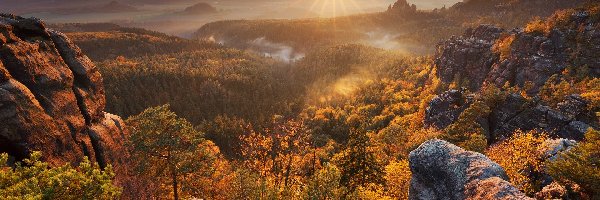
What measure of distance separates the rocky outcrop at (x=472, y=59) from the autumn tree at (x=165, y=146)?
130 meters

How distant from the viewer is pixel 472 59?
160 meters

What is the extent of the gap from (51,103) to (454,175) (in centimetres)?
5408

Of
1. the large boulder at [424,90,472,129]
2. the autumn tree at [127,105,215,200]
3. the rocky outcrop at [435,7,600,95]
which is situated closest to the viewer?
the autumn tree at [127,105,215,200]

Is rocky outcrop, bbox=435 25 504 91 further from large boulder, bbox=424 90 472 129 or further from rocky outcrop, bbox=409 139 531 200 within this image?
rocky outcrop, bbox=409 139 531 200

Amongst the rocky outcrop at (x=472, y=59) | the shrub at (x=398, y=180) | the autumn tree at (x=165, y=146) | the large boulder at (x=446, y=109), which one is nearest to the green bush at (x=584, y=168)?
the shrub at (x=398, y=180)

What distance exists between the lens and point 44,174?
24.4m

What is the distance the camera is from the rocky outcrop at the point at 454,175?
91.6 ft

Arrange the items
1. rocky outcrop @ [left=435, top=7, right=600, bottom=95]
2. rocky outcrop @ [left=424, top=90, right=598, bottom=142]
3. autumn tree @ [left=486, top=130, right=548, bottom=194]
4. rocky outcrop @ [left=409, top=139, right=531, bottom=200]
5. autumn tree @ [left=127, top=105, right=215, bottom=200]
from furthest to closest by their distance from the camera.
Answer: rocky outcrop @ [left=435, top=7, right=600, bottom=95], rocky outcrop @ [left=424, top=90, right=598, bottom=142], autumn tree @ [left=127, top=105, right=215, bottom=200], autumn tree @ [left=486, top=130, right=548, bottom=194], rocky outcrop @ [left=409, top=139, right=531, bottom=200]

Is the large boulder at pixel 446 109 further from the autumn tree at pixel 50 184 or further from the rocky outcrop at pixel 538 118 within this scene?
the autumn tree at pixel 50 184

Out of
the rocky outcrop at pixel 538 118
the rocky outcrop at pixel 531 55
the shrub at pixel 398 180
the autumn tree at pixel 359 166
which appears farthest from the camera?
the rocky outcrop at pixel 531 55

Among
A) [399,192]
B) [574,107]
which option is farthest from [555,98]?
[399,192]

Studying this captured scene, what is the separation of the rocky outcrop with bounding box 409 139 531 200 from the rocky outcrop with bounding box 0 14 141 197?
136ft

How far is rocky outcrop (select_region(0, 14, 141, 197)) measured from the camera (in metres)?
45.8

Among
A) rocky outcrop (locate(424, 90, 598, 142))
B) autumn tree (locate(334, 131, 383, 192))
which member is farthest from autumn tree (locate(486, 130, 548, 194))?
rocky outcrop (locate(424, 90, 598, 142))
